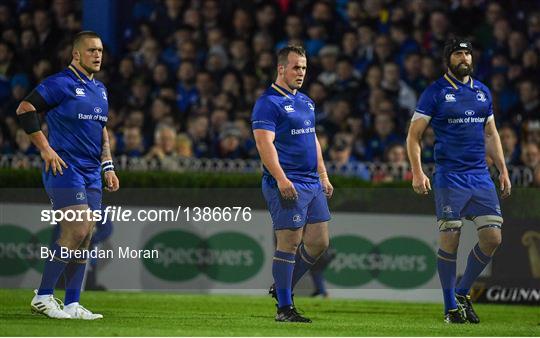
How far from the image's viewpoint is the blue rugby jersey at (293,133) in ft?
35.0

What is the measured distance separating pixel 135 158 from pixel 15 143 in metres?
2.61

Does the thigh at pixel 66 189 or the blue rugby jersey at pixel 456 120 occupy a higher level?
the blue rugby jersey at pixel 456 120

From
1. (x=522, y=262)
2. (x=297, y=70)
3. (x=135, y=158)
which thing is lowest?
(x=522, y=262)

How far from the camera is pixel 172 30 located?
2031 centimetres

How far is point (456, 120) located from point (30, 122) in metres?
3.70

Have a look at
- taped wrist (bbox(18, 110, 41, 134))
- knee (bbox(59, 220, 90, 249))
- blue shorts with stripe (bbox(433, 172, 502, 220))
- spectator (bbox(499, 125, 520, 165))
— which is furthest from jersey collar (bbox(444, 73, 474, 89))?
spectator (bbox(499, 125, 520, 165))

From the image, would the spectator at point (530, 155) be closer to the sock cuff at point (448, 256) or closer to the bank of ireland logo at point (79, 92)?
the sock cuff at point (448, 256)

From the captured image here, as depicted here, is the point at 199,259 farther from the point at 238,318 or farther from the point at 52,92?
the point at 52,92

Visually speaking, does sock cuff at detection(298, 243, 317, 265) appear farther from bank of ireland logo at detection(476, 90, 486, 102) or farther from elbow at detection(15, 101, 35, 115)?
elbow at detection(15, 101, 35, 115)

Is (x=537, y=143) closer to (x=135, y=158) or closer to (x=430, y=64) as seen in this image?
(x=430, y=64)

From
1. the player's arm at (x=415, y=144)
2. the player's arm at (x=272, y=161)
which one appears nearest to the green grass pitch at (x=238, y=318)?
the player's arm at (x=272, y=161)

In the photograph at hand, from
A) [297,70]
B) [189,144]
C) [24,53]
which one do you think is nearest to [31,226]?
[189,144]

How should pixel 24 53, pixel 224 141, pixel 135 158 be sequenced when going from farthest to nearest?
pixel 24 53 → pixel 224 141 → pixel 135 158

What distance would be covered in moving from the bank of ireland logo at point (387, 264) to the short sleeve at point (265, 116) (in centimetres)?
436
